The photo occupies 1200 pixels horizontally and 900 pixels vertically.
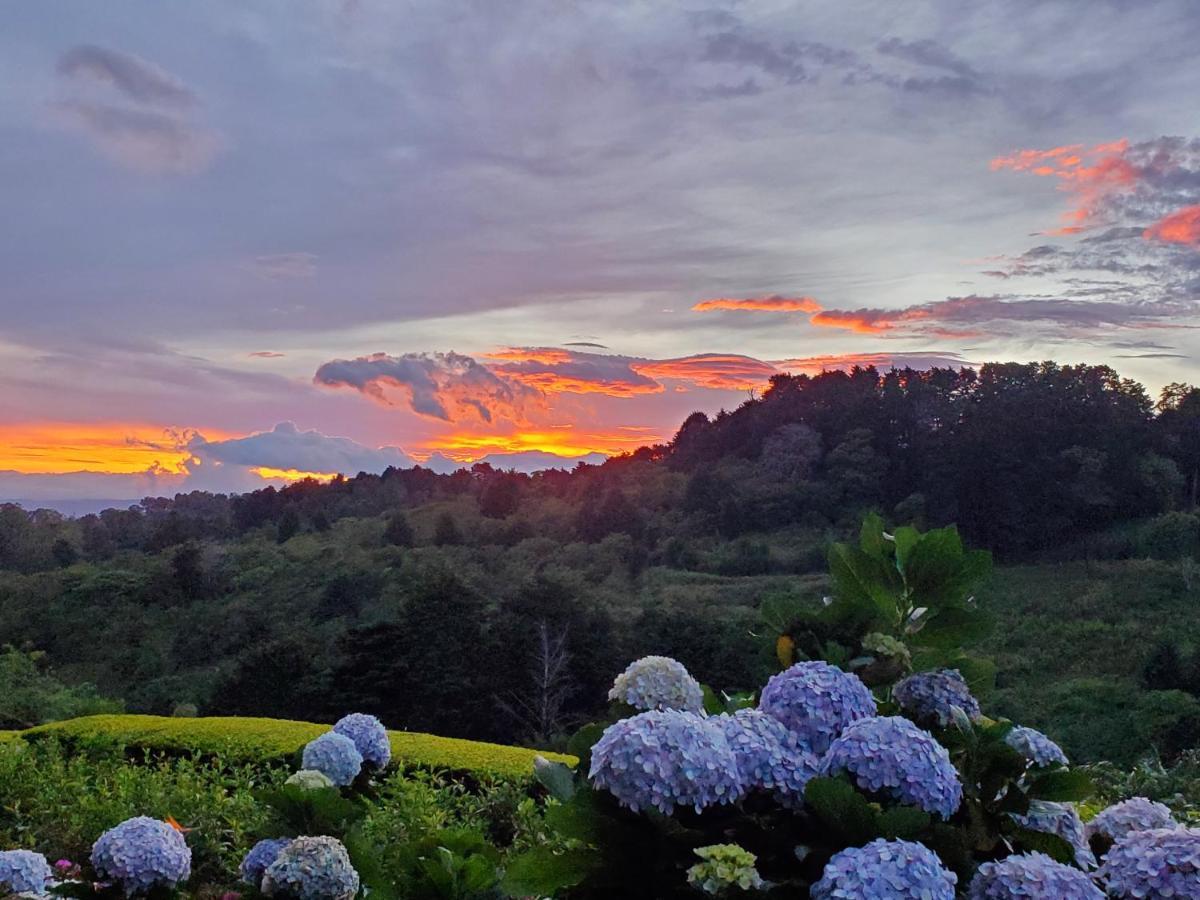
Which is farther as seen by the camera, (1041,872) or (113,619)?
(113,619)

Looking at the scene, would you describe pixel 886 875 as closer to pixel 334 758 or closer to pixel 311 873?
pixel 311 873

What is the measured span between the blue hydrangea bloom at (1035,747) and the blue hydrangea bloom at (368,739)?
1266 mm

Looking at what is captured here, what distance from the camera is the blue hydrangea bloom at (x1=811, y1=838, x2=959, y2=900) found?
0.83 m

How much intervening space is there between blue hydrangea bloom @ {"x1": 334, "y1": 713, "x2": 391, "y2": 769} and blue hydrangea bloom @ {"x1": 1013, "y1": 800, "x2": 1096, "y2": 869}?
1.31 m

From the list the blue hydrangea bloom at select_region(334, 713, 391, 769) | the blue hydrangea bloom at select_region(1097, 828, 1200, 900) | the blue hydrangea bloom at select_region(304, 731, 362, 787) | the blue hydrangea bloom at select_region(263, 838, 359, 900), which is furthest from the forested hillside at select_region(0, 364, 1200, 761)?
the blue hydrangea bloom at select_region(1097, 828, 1200, 900)

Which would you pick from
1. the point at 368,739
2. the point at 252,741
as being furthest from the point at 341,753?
the point at 252,741

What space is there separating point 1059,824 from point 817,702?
0.94 ft

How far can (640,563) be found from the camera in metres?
31.9

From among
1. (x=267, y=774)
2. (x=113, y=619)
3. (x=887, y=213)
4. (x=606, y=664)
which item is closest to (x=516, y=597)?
(x=606, y=664)

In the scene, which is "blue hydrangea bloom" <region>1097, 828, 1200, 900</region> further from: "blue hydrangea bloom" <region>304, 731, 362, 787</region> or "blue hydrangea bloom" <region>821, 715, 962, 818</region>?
"blue hydrangea bloom" <region>304, 731, 362, 787</region>

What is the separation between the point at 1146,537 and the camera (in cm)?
2689

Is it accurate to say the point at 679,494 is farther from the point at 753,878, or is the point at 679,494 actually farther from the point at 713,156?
the point at 753,878

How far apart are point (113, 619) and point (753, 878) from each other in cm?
3074

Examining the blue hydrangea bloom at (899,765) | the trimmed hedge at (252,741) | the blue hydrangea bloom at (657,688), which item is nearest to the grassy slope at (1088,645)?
the trimmed hedge at (252,741)
